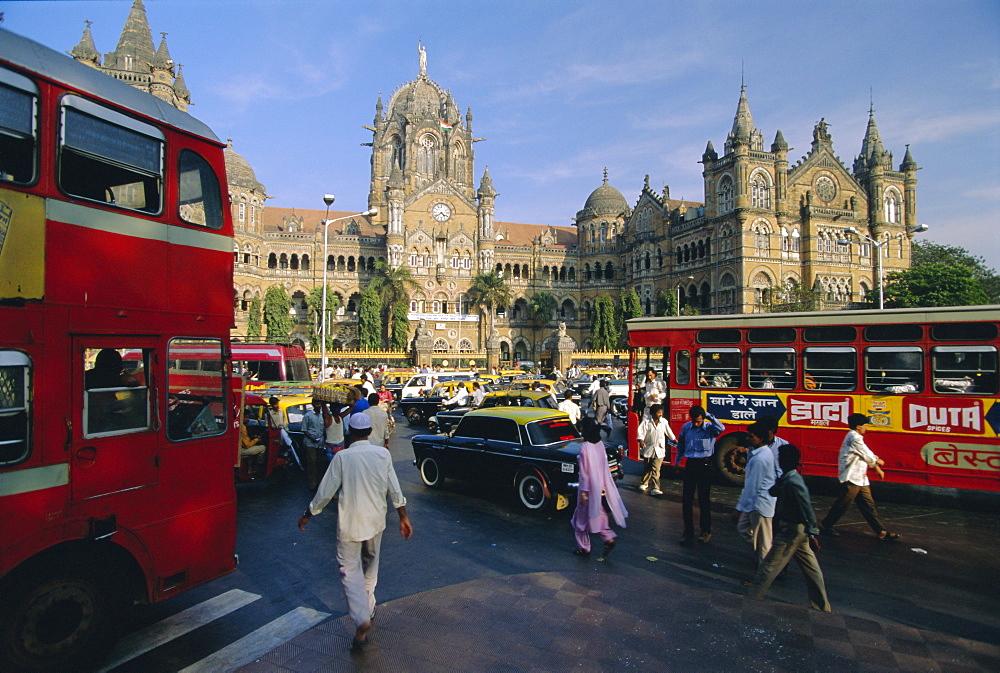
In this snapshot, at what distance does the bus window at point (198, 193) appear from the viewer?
5133 mm

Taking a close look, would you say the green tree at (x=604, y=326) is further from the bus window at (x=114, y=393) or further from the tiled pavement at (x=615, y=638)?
the bus window at (x=114, y=393)

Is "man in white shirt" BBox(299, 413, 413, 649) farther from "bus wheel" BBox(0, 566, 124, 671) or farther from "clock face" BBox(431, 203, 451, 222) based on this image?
"clock face" BBox(431, 203, 451, 222)

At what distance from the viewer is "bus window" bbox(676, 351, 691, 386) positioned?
11.3m

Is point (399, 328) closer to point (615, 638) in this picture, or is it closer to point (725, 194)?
point (725, 194)

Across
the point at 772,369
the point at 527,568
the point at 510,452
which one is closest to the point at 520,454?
the point at 510,452

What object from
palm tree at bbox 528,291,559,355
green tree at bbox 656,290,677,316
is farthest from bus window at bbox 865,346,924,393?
palm tree at bbox 528,291,559,355

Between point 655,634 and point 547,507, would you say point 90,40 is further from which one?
point 655,634

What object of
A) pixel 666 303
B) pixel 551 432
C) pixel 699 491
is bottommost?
pixel 699 491

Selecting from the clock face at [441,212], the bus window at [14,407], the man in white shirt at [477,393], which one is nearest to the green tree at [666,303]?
the clock face at [441,212]

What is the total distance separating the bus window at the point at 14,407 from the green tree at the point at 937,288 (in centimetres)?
4674

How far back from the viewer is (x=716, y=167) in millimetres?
46219

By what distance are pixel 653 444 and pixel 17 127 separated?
9.27 metres

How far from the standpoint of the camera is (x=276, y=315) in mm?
46250

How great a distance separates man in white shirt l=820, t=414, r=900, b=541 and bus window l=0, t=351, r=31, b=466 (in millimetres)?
8590
